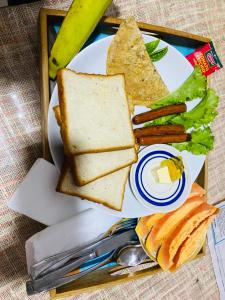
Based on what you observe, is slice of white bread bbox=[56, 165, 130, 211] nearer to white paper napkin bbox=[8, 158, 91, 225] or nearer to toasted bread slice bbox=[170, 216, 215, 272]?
white paper napkin bbox=[8, 158, 91, 225]

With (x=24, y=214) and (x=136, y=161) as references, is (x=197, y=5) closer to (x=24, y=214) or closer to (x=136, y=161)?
(x=136, y=161)

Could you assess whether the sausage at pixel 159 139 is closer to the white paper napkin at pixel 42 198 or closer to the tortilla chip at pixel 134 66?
the tortilla chip at pixel 134 66

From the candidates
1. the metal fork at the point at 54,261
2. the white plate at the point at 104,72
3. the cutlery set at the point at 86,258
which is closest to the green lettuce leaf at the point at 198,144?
the white plate at the point at 104,72

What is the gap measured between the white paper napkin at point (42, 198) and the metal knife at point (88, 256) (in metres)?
0.12

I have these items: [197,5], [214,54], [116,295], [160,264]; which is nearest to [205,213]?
[160,264]

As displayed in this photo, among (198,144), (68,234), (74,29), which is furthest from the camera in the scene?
(198,144)

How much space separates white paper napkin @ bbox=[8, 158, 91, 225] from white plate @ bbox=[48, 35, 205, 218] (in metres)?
0.03

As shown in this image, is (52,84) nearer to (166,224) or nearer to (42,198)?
(42,198)

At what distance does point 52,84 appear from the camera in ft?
3.40

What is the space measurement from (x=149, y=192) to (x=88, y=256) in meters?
0.24

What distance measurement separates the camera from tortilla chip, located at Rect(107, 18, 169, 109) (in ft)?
3.43

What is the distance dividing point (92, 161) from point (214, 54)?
522 millimetres

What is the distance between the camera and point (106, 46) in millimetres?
1057

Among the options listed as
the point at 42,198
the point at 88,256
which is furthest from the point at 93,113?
the point at 88,256
